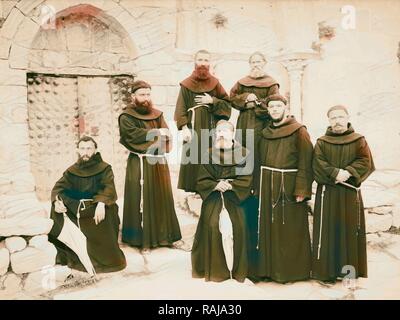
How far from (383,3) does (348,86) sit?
40.8 inches

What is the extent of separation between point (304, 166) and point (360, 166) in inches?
23.5

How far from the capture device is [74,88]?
5758 mm

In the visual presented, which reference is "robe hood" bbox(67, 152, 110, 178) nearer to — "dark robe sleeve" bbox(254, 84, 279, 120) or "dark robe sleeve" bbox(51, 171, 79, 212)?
"dark robe sleeve" bbox(51, 171, 79, 212)

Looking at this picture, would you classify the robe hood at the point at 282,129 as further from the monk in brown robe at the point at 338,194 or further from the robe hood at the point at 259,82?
the robe hood at the point at 259,82

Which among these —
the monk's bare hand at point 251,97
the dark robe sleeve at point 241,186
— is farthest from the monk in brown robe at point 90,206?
the monk's bare hand at point 251,97

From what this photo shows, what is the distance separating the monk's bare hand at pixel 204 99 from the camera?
5676 mm

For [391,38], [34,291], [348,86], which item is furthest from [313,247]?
[34,291]

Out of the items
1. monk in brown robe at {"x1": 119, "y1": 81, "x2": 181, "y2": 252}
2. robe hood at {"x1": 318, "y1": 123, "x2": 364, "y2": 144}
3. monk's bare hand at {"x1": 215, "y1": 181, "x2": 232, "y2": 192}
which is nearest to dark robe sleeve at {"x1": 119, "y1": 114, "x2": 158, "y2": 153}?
monk in brown robe at {"x1": 119, "y1": 81, "x2": 181, "y2": 252}

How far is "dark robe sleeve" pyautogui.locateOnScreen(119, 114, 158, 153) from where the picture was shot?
5570mm

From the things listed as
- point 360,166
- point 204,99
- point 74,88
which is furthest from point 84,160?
point 360,166

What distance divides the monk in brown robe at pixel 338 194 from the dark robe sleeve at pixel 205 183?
1.10 meters

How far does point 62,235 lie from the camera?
547cm

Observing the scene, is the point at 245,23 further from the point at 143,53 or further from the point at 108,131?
the point at 108,131

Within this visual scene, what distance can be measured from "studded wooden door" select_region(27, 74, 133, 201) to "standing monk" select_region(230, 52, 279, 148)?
1274 millimetres
